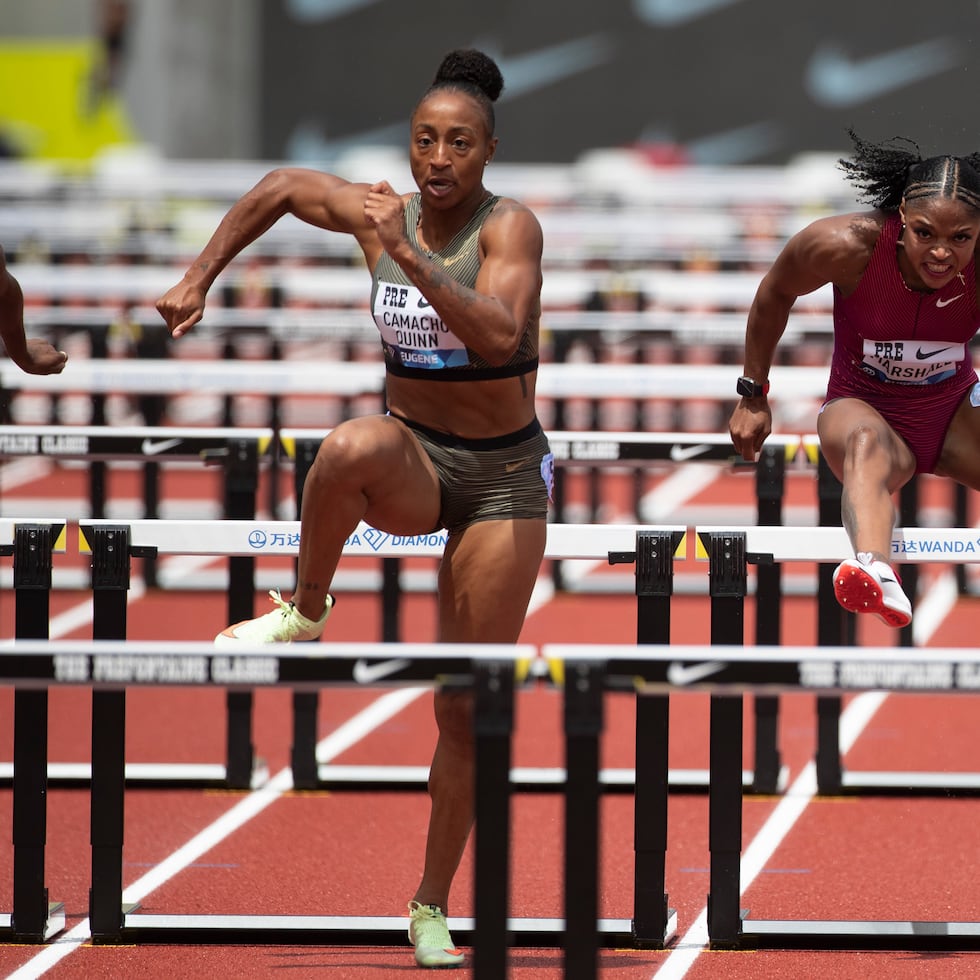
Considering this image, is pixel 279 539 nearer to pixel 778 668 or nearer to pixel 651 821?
pixel 651 821

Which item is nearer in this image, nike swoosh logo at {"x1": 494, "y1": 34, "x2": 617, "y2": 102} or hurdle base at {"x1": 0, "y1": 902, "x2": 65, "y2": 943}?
hurdle base at {"x1": 0, "y1": 902, "x2": 65, "y2": 943}

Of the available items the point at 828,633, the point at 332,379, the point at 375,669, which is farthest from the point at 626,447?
the point at 375,669

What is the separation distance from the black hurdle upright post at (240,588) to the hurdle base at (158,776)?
0.07 meters

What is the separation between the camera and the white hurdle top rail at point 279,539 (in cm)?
518

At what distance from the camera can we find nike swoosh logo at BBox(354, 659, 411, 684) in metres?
3.63

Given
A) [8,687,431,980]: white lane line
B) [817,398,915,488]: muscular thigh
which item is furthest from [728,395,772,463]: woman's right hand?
[8,687,431,980]: white lane line

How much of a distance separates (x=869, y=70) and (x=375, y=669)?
2485 cm

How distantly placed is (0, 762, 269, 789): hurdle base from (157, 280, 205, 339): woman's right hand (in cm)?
247

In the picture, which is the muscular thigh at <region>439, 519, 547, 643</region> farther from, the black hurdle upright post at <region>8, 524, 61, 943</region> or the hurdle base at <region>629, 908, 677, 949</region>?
the black hurdle upright post at <region>8, 524, 61, 943</region>

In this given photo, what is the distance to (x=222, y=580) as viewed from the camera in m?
10.3

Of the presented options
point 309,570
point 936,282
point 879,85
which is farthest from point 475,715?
point 879,85

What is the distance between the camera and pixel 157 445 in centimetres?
642

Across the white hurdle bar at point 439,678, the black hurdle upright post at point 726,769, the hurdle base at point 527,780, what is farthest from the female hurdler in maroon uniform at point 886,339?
the hurdle base at point 527,780

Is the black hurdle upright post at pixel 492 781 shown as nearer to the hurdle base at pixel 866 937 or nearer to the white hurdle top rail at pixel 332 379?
the hurdle base at pixel 866 937
